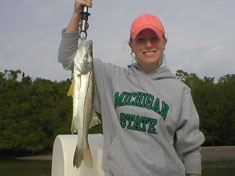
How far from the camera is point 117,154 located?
9.10 feet

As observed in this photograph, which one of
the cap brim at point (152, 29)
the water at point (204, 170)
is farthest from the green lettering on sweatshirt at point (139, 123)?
the water at point (204, 170)

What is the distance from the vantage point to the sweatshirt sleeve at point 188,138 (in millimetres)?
2949

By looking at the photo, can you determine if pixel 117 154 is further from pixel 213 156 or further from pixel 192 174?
pixel 213 156

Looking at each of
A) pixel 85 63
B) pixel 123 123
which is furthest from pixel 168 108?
pixel 85 63

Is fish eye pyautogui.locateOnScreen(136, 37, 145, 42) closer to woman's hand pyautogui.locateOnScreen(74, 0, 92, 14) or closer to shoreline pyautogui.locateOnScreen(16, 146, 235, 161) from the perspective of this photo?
woman's hand pyautogui.locateOnScreen(74, 0, 92, 14)

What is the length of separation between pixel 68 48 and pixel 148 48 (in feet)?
2.73

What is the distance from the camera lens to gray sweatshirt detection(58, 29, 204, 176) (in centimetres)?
276

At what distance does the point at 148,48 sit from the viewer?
9.97 ft

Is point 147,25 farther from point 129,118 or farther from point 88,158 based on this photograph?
point 88,158

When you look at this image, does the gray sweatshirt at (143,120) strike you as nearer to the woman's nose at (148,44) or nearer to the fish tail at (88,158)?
the fish tail at (88,158)

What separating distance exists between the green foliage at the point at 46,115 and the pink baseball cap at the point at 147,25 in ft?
131

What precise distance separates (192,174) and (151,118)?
0.76 meters

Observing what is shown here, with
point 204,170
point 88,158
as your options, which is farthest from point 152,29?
point 204,170

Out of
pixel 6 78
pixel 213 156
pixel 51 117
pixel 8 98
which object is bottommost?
pixel 213 156
